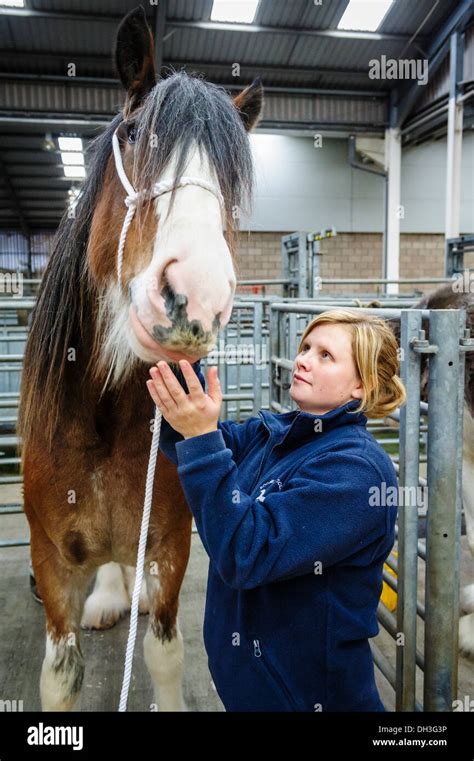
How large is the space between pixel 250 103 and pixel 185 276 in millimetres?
1120

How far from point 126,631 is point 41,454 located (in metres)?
1.43

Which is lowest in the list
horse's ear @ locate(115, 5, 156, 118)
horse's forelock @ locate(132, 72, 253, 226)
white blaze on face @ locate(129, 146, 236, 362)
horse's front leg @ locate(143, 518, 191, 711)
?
horse's front leg @ locate(143, 518, 191, 711)

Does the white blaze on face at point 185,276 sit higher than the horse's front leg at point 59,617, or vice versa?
the white blaze on face at point 185,276

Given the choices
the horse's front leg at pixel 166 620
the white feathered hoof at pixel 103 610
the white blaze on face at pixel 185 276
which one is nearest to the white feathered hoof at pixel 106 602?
the white feathered hoof at pixel 103 610

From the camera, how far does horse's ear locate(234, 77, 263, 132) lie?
196 cm

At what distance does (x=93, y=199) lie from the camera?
1751 mm

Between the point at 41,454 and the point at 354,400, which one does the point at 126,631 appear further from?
the point at 354,400

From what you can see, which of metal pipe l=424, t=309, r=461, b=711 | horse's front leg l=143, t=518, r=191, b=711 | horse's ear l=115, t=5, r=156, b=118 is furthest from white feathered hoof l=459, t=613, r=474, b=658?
horse's ear l=115, t=5, r=156, b=118

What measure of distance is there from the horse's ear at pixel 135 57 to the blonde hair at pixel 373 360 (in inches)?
32.9

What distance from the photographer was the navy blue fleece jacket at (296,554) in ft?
3.85

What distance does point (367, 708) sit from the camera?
1.40m

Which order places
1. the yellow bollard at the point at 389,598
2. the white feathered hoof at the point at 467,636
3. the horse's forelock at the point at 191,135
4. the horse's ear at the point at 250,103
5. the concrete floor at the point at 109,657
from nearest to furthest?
the horse's forelock at the point at 191,135, the horse's ear at the point at 250,103, the concrete floor at the point at 109,657, the white feathered hoof at the point at 467,636, the yellow bollard at the point at 389,598

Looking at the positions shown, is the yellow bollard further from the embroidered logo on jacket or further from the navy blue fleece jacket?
the embroidered logo on jacket

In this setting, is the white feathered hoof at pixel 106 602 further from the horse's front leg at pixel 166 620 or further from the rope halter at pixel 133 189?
the rope halter at pixel 133 189
